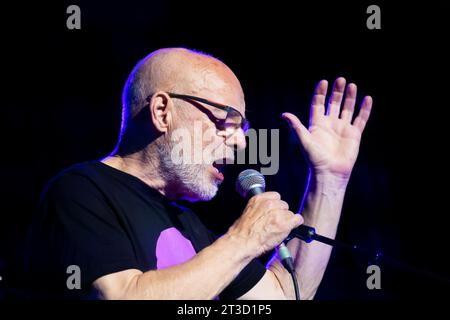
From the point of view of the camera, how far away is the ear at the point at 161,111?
6.27ft

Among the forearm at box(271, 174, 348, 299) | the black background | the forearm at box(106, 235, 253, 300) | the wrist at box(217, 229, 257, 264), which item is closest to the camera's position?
the forearm at box(106, 235, 253, 300)

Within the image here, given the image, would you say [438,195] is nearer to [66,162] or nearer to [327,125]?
[327,125]

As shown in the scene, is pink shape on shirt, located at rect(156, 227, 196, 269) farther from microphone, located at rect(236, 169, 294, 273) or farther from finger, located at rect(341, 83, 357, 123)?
finger, located at rect(341, 83, 357, 123)

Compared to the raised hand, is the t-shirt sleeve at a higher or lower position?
lower

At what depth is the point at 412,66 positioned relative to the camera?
9.46 ft

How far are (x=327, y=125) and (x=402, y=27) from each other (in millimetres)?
1141

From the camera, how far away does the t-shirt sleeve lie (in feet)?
4.50

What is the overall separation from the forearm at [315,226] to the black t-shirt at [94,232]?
57 centimetres

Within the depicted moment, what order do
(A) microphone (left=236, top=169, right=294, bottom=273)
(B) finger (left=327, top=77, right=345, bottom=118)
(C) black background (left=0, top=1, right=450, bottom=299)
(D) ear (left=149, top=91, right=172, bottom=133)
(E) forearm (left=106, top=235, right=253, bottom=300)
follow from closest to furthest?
(E) forearm (left=106, top=235, right=253, bottom=300), (A) microphone (left=236, top=169, right=294, bottom=273), (D) ear (left=149, top=91, right=172, bottom=133), (B) finger (left=327, top=77, right=345, bottom=118), (C) black background (left=0, top=1, right=450, bottom=299)

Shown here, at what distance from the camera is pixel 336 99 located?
2189 millimetres

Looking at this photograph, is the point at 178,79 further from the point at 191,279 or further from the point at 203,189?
the point at 191,279

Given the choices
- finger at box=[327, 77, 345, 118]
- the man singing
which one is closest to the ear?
the man singing

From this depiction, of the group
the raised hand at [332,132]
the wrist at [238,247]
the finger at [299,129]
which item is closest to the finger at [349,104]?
the raised hand at [332,132]

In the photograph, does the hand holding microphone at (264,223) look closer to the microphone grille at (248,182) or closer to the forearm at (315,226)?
the microphone grille at (248,182)
